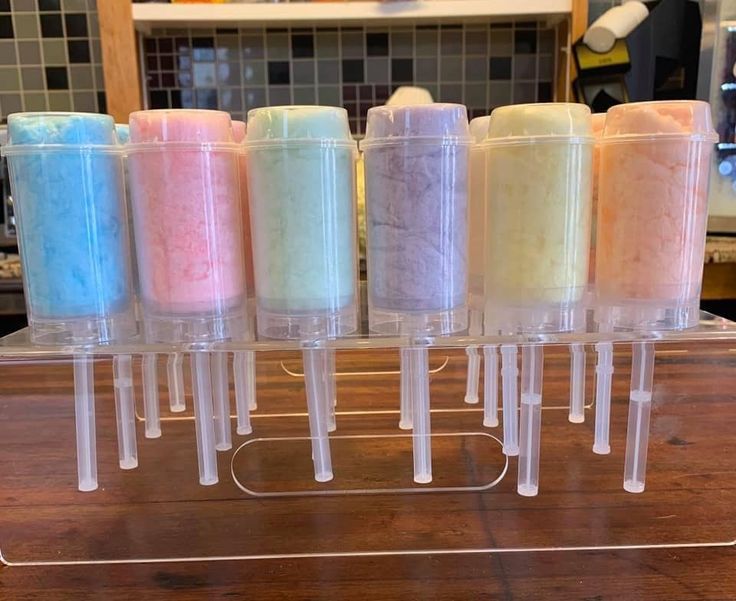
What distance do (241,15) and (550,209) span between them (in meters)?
1.23

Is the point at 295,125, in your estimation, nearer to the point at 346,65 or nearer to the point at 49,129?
the point at 49,129

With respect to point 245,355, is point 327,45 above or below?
above

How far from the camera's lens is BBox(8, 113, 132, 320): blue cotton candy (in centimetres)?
61

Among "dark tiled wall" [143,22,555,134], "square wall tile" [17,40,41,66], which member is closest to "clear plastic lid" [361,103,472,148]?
"dark tiled wall" [143,22,555,134]

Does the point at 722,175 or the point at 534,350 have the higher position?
the point at 722,175

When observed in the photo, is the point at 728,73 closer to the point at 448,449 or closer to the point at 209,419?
the point at 448,449

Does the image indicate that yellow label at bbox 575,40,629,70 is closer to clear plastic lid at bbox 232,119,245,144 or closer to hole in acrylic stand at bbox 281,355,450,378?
hole in acrylic stand at bbox 281,355,450,378

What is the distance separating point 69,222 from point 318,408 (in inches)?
12.1

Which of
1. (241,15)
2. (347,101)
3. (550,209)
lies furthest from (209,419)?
(347,101)

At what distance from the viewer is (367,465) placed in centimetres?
83

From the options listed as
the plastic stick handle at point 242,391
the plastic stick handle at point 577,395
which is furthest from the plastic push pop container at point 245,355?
the plastic stick handle at point 577,395

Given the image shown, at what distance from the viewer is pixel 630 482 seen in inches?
28.1

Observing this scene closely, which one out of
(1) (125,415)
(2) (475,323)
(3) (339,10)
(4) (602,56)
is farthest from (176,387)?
(4) (602,56)

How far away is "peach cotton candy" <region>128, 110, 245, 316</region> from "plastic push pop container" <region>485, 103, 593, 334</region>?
256 mm
